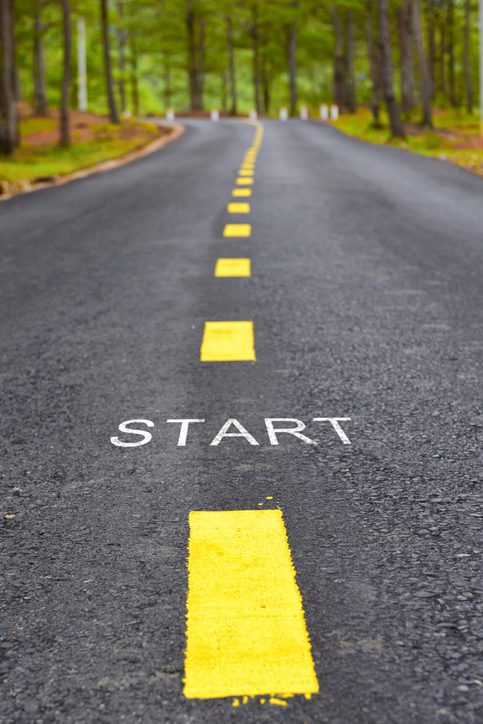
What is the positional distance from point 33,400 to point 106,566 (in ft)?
6.23

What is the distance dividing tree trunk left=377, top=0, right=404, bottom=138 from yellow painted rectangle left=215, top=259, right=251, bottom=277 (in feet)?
80.4

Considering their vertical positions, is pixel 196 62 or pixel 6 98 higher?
pixel 196 62

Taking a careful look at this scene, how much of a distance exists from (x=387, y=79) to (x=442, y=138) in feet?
14.0

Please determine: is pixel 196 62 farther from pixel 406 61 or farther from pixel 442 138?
pixel 442 138

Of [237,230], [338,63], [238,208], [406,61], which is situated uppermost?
[338,63]

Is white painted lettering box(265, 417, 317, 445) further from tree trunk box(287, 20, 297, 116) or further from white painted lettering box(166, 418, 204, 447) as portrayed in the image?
tree trunk box(287, 20, 297, 116)

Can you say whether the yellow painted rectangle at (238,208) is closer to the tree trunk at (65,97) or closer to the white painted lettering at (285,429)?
the white painted lettering at (285,429)

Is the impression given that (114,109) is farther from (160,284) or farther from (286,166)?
(160,284)

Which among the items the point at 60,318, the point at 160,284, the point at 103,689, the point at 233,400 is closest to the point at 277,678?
the point at 103,689

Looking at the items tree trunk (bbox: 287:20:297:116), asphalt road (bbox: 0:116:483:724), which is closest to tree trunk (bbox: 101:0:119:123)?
tree trunk (bbox: 287:20:297:116)

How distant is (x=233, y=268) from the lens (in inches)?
316

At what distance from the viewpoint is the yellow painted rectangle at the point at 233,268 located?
777 cm

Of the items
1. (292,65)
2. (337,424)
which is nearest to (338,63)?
(292,65)

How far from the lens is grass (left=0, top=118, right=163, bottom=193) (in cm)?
1950
